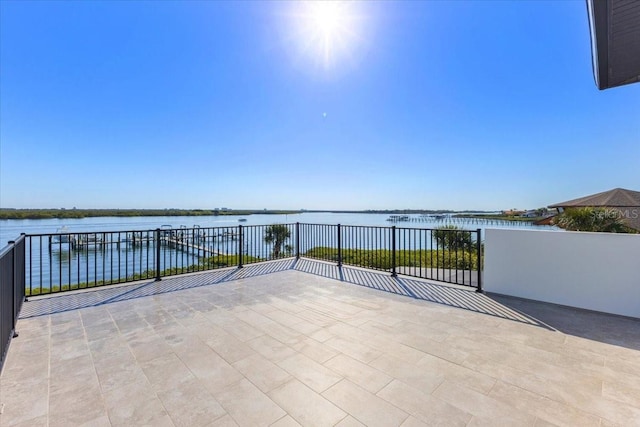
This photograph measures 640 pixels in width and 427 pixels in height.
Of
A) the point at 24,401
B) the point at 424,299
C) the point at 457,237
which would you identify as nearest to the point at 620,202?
the point at 457,237

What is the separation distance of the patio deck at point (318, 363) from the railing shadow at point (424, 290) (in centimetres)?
4

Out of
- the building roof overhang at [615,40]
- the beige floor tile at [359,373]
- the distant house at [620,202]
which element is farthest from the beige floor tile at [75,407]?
the distant house at [620,202]

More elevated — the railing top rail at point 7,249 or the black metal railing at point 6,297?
the railing top rail at point 7,249

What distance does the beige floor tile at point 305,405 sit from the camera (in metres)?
1.50

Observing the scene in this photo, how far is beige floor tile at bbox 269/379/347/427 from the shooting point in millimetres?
1496

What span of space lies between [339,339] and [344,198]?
669 inches

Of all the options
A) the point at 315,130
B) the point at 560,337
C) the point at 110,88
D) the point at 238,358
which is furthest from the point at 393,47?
the point at 110,88

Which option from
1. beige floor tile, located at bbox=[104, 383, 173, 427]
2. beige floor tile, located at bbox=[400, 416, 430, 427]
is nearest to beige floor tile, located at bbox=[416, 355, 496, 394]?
beige floor tile, located at bbox=[400, 416, 430, 427]

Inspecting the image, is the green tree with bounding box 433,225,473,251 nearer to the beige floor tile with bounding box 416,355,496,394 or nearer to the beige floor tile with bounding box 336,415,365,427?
the beige floor tile with bounding box 416,355,496,394

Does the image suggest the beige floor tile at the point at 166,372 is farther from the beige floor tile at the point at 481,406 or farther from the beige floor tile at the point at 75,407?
the beige floor tile at the point at 481,406

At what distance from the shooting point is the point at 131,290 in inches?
165

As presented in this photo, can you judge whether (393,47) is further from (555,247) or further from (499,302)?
(499,302)

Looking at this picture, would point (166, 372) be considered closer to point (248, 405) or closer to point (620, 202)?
point (248, 405)

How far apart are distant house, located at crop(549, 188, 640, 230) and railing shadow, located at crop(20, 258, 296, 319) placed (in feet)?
21.2
